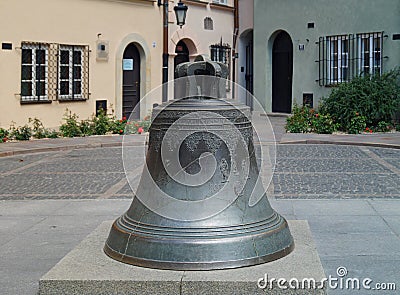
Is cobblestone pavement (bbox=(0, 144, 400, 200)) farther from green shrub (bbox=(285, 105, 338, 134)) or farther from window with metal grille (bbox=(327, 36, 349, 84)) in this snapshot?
Answer: window with metal grille (bbox=(327, 36, 349, 84))

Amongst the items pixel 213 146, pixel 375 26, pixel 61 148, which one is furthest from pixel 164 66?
pixel 213 146

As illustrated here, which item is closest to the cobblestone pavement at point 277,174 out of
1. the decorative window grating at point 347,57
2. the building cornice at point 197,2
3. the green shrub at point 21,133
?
the green shrub at point 21,133

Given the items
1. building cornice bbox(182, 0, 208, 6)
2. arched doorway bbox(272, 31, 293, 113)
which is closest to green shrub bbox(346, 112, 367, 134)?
arched doorway bbox(272, 31, 293, 113)

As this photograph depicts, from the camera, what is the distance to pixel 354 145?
15633 millimetres

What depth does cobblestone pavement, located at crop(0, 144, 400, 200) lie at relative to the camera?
9203 mm

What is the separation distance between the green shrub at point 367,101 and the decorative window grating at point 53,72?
22.9ft

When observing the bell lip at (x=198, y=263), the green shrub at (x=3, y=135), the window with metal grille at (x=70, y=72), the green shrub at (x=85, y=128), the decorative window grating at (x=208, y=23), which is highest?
the decorative window grating at (x=208, y=23)

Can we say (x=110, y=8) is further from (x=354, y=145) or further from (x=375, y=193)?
(x=375, y=193)

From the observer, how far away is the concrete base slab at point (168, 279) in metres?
4.01

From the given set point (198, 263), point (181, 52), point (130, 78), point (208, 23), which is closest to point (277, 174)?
point (198, 263)

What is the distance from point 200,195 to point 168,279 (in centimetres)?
66

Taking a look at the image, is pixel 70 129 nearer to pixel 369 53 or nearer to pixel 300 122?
pixel 300 122

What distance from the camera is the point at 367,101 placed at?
60.1 feet

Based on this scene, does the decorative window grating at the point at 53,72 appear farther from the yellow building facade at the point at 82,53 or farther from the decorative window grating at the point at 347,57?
the decorative window grating at the point at 347,57
